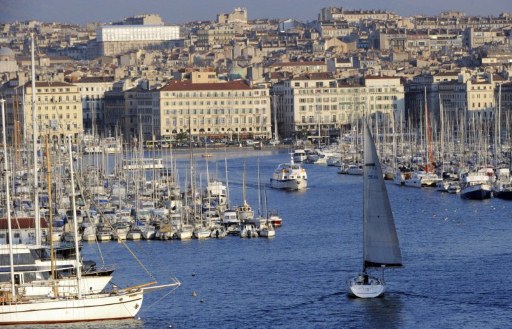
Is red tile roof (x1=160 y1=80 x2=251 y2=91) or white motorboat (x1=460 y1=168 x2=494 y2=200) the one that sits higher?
red tile roof (x1=160 y1=80 x2=251 y2=91)

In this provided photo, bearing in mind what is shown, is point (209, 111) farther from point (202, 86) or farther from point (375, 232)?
point (375, 232)

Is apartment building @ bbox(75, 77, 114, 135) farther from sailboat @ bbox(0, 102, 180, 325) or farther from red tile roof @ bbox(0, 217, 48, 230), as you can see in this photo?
sailboat @ bbox(0, 102, 180, 325)

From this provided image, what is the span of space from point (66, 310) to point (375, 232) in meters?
3.89

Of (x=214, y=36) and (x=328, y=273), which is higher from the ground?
(x=214, y=36)

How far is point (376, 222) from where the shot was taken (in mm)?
21359

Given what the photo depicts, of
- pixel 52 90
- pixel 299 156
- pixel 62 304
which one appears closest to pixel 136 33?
pixel 52 90

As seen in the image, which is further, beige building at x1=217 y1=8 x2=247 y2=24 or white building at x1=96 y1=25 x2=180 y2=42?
beige building at x1=217 y1=8 x2=247 y2=24

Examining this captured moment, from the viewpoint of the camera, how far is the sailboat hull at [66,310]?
18.8 m

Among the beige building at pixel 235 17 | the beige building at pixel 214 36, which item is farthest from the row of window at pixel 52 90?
the beige building at pixel 235 17

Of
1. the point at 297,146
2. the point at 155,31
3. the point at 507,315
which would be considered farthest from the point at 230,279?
the point at 155,31

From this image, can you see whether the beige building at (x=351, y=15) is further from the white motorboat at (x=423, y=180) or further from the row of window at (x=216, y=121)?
the white motorboat at (x=423, y=180)

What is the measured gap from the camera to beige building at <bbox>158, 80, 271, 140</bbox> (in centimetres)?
6038

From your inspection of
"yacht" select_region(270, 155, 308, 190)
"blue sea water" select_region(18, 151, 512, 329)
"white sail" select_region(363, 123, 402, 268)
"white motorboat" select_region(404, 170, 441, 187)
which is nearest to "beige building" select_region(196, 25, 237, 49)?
"yacht" select_region(270, 155, 308, 190)

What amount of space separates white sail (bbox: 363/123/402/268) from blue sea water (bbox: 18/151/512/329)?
1.31 feet
